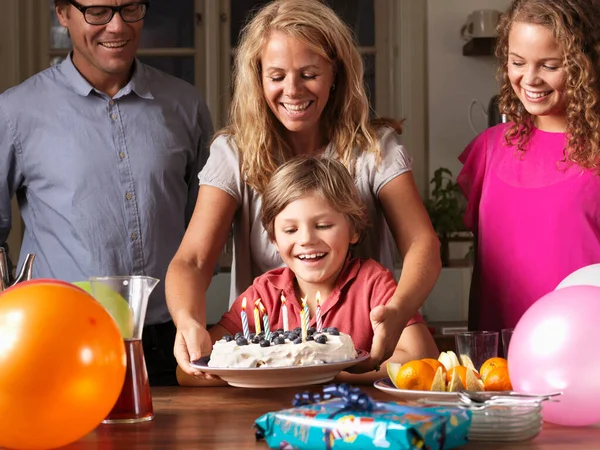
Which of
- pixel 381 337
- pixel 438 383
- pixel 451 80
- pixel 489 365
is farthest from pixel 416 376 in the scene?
pixel 451 80

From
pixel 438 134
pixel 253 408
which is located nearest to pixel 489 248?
pixel 253 408

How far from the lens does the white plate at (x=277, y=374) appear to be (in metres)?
1.41

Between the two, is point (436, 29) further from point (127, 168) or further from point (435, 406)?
point (435, 406)

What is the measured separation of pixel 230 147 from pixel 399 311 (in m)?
0.59

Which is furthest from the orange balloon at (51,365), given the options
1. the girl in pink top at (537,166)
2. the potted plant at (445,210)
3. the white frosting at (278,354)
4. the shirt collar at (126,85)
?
the potted plant at (445,210)

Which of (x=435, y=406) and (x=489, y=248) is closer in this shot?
(x=435, y=406)

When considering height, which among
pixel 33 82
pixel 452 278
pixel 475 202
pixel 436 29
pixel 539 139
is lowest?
pixel 452 278

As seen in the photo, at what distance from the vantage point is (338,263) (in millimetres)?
1927

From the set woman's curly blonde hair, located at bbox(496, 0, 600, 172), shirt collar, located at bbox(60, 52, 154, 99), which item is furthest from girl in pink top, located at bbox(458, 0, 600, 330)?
shirt collar, located at bbox(60, 52, 154, 99)

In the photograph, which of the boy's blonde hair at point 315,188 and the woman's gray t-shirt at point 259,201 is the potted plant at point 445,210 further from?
the boy's blonde hair at point 315,188

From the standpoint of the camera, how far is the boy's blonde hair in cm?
190

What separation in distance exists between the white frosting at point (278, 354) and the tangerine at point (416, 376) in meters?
0.16

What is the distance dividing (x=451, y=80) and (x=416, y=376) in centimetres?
312

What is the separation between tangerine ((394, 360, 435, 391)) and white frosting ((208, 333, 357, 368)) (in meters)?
0.16
